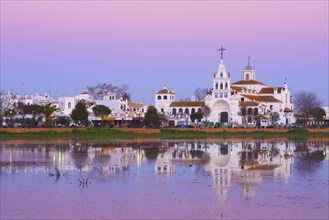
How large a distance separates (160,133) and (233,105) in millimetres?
32914

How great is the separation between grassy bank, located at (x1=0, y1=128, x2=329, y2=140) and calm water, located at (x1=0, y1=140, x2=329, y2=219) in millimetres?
28347

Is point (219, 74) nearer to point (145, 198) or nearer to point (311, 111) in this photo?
point (311, 111)

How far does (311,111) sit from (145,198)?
329ft

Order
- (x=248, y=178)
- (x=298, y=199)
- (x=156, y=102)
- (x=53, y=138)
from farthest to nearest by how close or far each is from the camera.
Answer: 1. (x=156, y=102)
2. (x=53, y=138)
3. (x=248, y=178)
4. (x=298, y=199)

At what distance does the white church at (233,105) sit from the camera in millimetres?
110125

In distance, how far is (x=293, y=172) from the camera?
34.4 m

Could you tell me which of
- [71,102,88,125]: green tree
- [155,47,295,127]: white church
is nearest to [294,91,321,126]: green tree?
[155,47,295,127]: white church

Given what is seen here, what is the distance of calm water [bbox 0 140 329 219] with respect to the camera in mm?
21828

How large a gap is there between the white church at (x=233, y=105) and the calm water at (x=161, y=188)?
66.2 metres

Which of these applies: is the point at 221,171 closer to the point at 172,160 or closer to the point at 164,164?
the point at 164,164

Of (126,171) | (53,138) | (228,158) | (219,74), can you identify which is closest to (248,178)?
(126,171)

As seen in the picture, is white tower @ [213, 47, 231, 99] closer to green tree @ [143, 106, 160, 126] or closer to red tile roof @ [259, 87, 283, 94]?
red tile roof @ [259, 87, 283, 94]

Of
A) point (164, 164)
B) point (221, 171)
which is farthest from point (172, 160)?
point (221, 171)

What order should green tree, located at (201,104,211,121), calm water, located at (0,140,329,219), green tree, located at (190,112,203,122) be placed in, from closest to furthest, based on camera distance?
calm water, located at (0,140,329,219) < green tree, located at (190,112,203,122) < green tree, located at (201,104,211,121)
